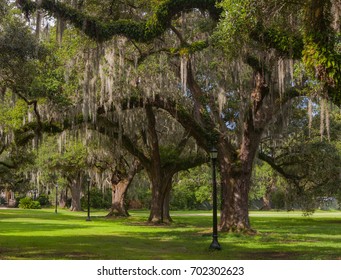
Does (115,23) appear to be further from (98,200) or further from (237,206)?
(98,200)

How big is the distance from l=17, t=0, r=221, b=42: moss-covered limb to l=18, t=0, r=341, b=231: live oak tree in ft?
0.09

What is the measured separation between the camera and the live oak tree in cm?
1048

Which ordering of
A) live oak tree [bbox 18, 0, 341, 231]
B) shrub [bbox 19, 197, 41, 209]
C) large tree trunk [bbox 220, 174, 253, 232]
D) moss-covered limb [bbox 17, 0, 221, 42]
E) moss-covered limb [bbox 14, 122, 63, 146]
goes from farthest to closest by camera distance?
shrub [bbox 19, 197, 41, 209] → large tree trunk [bbox 220, 174, 253, 232] → moss-covered limb [bbox 14, 122, 63, 146] → moss-covered limb [bbox 17, 0, 221, 42] → live oak tree [bbox 18, 0, 341, 231]

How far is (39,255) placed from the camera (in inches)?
553

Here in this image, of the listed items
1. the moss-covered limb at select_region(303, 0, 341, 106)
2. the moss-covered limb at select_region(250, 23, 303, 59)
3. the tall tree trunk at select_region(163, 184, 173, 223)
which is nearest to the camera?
the moss-covered limb at select_region(303, 0, 341, 106)

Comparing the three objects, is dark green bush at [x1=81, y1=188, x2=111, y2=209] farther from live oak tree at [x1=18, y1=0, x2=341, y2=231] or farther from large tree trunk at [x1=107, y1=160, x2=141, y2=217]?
live oak tree at [x1=18, y1=0, x2=341, y2=231]

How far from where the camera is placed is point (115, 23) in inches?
628

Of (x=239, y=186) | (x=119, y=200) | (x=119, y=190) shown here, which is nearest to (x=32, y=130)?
(x=239, y=186)

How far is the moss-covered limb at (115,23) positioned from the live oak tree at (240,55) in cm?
3

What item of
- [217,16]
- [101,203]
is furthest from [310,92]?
[101,203]

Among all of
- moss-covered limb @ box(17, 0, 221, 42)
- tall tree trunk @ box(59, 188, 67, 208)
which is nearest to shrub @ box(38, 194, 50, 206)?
tall tree trunk @ box(59, 188, 67, 208)

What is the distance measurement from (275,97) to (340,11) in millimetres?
10717

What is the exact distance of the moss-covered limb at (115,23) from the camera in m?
15.6

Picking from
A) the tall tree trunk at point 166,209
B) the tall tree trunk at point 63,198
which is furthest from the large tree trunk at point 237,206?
the tall tree trunk at point 63,198
